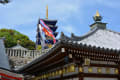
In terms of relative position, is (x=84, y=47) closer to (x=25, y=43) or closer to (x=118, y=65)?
(x=118, y=65)

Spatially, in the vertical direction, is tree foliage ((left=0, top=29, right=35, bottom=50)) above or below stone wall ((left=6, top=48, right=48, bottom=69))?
above

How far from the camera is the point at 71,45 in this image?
6.21m

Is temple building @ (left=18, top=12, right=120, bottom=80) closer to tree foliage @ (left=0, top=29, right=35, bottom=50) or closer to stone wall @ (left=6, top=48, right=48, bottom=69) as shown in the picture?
stone wall @ (left=6, top=48, right=48, bottom=69)

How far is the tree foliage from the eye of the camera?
42463mm

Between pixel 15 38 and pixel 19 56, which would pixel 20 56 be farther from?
pixel 15 38

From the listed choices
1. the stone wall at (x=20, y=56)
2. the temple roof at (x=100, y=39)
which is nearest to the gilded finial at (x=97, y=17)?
the temple roof at (x=100, y=39)

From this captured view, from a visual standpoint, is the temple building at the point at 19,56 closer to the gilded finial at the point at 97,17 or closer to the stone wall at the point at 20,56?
the stone wall at the point at 20,56

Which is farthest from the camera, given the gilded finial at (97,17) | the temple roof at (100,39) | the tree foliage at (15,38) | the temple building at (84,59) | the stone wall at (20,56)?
the tree foliage at (15,38)

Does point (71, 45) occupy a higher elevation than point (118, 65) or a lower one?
higher

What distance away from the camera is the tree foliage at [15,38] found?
4246cm

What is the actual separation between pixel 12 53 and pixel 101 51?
65.1 ft

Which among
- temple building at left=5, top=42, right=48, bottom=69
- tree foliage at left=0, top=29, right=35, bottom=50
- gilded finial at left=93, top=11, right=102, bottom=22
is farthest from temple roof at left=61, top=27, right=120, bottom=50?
tree foliage at left=0, top=29, right=35, bottom=50

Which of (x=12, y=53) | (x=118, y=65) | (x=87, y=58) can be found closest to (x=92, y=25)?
(x=118, y=65)

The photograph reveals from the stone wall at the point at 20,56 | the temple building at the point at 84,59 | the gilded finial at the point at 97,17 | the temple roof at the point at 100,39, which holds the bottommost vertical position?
the stone wall at the point at 20,56
